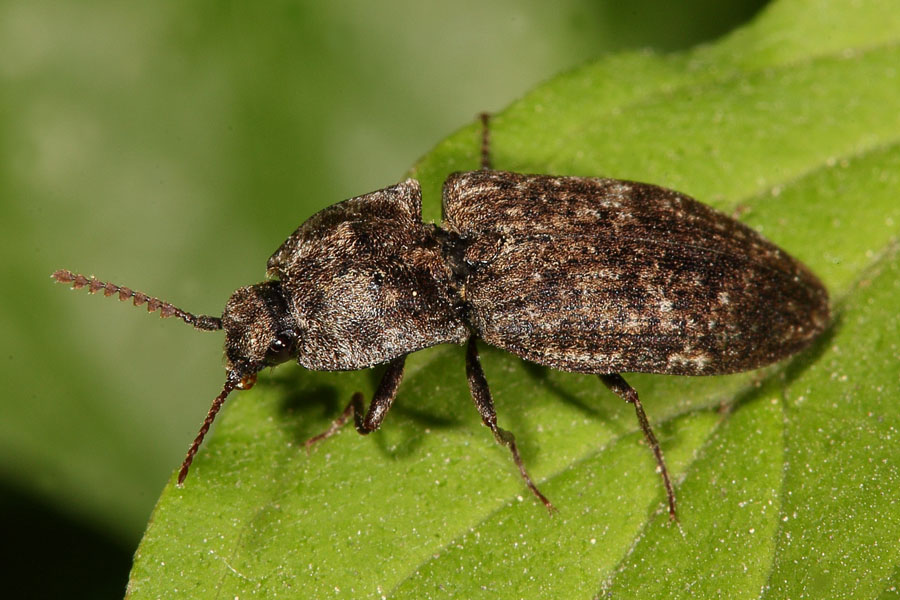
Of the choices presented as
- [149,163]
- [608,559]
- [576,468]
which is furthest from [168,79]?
[608,559]

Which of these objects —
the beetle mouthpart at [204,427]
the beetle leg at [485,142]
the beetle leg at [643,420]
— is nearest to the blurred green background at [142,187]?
the beetle leg at [485,142]

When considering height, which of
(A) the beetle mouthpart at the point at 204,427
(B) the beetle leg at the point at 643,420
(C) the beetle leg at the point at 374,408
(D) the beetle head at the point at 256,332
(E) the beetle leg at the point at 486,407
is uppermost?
(D) the beetle head at the point at 256,332

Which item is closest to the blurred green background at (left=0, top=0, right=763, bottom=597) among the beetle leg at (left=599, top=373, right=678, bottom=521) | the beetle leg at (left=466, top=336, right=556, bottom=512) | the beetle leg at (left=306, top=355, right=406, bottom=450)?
the beetle leg at (left=306, top=355, right=406, bottom=450)

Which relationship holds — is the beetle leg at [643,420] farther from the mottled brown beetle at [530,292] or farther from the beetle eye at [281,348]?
the beetle eye at [281,348]

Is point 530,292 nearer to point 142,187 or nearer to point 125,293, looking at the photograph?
point 125,293

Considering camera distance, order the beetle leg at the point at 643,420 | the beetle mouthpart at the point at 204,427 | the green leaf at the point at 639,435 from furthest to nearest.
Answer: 1. the beetle leg at the point at 643,420
2. the beetle mouthpart at the point at 204,427
3. the green leaf at the point at 639,435

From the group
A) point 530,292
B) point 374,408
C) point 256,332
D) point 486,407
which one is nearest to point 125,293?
point 256,332

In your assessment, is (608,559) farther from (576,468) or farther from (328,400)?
(328,400)
